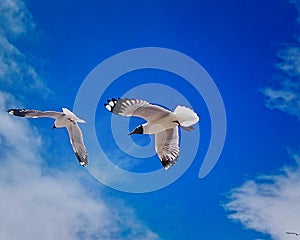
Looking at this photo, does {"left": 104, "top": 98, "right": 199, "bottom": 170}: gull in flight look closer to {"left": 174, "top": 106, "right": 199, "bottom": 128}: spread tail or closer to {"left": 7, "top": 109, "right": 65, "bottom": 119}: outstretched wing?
{"left": 174, "top": 106, "right": 199, "bottom": 128}: spread tail

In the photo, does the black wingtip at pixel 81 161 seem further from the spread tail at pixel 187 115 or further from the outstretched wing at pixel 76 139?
the spread tail at pixel 187 115

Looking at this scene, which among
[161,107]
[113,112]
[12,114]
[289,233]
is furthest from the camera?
[289,233]

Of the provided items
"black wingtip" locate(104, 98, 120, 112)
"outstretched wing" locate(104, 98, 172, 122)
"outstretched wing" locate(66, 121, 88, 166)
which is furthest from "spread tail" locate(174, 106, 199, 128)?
"outstretched wing" locate(66, 121, 88, 166)

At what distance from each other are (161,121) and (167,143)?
Answer: 764mm

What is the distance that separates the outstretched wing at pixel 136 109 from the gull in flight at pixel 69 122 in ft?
7.84

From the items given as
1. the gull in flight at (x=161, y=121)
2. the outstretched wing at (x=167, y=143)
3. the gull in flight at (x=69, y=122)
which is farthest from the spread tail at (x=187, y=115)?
the gull in flight at (x=69, y=122)

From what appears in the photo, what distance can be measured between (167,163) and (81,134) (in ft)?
8.93

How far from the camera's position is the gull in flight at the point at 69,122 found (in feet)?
42.2

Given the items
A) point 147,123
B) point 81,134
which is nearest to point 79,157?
point 81,134

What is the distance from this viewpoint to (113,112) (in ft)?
33.9

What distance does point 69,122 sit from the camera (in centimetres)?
1330

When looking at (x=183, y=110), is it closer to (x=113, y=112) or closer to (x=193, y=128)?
(x=193, y=128)

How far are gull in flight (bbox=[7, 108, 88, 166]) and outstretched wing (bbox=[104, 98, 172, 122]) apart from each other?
239 cm

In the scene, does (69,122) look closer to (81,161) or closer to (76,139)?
(76,139)
